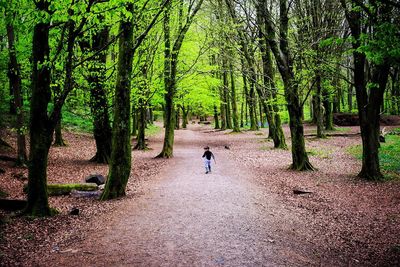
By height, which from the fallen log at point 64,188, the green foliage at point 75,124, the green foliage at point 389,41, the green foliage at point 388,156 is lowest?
the green foliage at point 388,156

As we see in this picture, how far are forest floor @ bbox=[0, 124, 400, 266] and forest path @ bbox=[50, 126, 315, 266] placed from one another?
0.9 inches

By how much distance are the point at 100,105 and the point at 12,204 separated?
9373 mm

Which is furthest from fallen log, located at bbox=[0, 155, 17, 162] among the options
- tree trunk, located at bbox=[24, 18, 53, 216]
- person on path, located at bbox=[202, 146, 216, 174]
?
person on path, located at bbox=[202, 146, 216, 174]

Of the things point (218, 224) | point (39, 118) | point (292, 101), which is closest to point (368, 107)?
point (292, 101)

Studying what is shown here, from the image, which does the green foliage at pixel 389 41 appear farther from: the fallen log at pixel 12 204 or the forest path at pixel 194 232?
the fallen log at pixel 12 204

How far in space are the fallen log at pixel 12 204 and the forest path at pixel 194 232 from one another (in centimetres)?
282

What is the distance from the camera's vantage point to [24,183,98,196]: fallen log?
12.4 meters

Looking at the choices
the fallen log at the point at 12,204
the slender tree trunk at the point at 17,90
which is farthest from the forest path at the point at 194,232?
the slender tree trunk at the point at 17,90

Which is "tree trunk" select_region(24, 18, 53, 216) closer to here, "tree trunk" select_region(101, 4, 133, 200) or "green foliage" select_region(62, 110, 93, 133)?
"tree trunk" select_region(101, 4, 133, 200)

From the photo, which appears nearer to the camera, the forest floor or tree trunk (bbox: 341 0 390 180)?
the forest floor

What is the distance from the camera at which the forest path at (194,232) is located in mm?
6473

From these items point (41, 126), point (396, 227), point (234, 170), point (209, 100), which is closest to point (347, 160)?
point (234, 170)

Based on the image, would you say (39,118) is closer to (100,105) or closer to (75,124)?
(100,105)

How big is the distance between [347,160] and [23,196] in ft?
52.9
